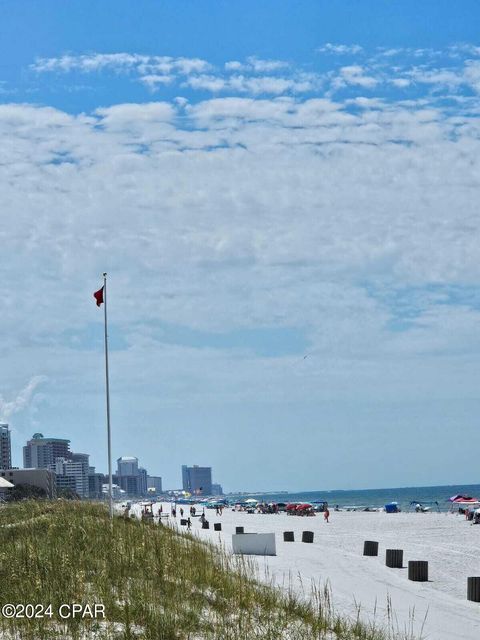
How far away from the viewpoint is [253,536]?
81.1 feet

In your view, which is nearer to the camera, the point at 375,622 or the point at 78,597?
the point at 78,597

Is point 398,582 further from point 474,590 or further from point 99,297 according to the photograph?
point 99,297

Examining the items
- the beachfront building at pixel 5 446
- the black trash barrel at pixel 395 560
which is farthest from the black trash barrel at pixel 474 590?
the beachfront building at pixel 5 446

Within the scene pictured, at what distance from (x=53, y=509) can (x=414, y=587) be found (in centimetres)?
1170

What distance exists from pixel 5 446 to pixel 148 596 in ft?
584

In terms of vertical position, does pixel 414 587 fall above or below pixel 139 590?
below

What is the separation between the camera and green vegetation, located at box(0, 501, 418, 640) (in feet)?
34.4

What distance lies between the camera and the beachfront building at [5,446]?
178 m

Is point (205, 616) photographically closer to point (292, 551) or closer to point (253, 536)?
point (253, 536)

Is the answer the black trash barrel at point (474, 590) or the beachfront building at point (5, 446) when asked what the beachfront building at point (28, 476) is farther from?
the black trash barrel at point (474, 590)

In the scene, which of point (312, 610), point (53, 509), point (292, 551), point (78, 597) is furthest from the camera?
point (292, 551)

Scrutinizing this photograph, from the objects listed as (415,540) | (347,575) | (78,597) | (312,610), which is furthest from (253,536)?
(415,540)

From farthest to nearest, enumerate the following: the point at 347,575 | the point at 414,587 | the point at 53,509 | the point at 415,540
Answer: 1. the point at 415,540
2. the point at 53,509
3. the point at 347,575
4. the point at 414,587

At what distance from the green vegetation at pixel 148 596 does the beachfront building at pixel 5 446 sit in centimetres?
16927
